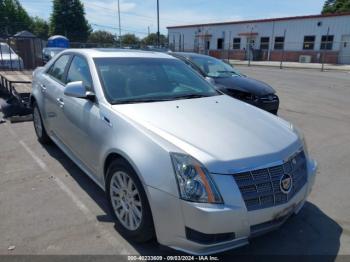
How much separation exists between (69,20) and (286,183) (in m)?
66.8

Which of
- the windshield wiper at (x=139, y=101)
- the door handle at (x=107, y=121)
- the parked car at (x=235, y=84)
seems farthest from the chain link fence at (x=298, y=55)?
the door handle at (x=107, y=121)

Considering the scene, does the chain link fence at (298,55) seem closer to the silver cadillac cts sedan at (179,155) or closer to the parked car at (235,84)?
the parked car at (235,84)

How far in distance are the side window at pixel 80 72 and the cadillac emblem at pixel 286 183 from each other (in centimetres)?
227

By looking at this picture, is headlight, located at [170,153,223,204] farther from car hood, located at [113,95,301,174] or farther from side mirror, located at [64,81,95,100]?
side mirror, located at [64,81,95,100]

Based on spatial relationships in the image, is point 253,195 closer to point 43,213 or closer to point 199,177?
point 199,177

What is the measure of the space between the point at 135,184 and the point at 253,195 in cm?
97

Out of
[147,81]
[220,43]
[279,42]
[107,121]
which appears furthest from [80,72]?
[220,43]

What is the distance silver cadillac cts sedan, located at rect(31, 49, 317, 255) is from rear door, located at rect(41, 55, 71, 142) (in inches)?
13.0

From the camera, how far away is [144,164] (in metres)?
2.62

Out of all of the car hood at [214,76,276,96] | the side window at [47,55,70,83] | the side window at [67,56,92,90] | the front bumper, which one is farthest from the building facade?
the front bumper

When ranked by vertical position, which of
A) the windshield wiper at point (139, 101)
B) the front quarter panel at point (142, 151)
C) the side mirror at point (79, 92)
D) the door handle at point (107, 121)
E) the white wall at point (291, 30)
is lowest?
the front quarter panel at point (142, 151)

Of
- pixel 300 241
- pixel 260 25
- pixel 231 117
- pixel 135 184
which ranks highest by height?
pixel 260 25


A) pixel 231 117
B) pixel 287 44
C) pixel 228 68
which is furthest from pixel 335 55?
pixel 231 117

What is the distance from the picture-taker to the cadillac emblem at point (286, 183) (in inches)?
104
